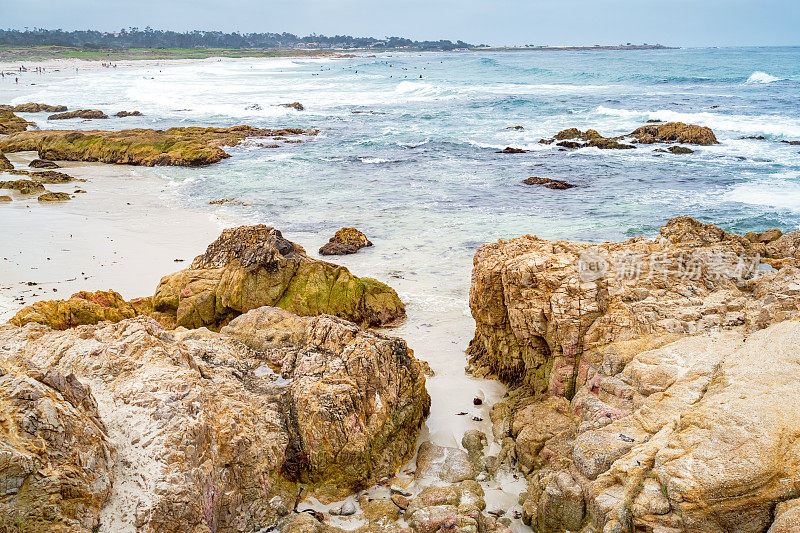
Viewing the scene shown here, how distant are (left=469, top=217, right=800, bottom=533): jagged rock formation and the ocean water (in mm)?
1156

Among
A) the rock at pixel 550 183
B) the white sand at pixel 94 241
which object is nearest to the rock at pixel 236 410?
the white sand at pixel 94 241

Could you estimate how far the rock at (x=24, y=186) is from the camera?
766 inches

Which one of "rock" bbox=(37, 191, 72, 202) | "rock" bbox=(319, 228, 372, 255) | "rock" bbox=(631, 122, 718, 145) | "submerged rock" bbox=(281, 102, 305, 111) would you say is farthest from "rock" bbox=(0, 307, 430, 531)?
"submerged rock" bbox=(281, 102, 305, 111)

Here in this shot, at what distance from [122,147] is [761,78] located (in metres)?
65.5

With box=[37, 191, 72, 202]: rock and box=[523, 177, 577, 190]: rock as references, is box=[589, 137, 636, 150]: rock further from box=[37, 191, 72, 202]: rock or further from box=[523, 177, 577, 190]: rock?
box=[37, 191, 72, 202]: rock

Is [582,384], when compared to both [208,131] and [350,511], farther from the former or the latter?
[208,131]

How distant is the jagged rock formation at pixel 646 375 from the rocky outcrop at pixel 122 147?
21678 mm

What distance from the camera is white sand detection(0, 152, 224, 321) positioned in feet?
39.7

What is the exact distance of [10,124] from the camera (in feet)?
111

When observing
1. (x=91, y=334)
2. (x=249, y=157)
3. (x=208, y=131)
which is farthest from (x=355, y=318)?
(x=208, y=131)

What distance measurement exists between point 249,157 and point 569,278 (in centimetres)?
2371

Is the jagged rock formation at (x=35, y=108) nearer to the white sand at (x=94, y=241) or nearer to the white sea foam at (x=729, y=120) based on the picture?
the white sand at (x=94, y=241)

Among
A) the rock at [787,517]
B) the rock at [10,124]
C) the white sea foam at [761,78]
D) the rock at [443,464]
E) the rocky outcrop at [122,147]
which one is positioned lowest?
the rock at [443,464]

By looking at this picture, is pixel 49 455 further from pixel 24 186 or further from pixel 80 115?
pixel 80 115
